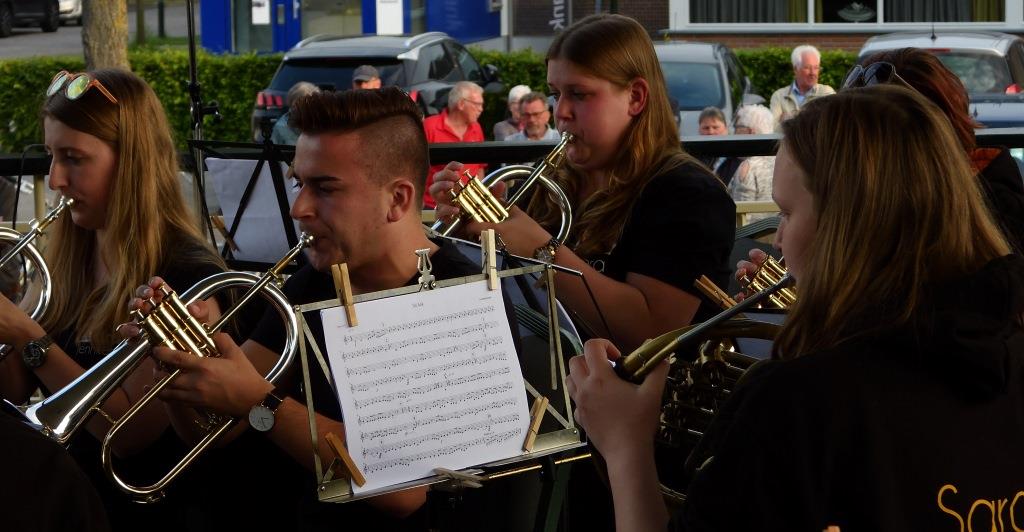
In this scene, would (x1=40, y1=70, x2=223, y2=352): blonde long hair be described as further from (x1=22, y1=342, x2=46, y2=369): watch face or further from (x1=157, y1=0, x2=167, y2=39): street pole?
(x1=157, y1=0, x2=167, y2=39): street pole

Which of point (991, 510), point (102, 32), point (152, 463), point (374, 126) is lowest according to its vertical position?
point (152, 463)

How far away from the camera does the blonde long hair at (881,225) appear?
5.50 feet

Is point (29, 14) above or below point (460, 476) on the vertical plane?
above

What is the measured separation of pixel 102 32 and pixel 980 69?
Result: 843cm

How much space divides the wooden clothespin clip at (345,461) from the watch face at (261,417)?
0.33 m

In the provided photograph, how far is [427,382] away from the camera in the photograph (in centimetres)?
218

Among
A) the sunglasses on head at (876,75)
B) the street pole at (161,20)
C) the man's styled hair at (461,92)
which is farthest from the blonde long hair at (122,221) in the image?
the street pole at (161,20)

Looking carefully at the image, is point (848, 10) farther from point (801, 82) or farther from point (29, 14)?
point (29, 14)

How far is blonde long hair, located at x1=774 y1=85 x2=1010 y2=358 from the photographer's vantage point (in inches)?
66.0

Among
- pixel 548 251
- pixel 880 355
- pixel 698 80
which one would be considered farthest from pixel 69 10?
pixel 880 355

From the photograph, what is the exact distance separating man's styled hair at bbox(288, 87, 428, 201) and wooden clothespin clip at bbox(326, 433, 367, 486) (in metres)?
0.74

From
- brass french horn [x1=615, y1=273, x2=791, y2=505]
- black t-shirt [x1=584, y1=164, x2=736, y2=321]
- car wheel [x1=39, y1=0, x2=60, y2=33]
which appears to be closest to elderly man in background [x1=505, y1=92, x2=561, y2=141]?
black t-shirt [x1=584, y1=164, x2=736, y2=321]

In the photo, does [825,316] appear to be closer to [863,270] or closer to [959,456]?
[863,270]

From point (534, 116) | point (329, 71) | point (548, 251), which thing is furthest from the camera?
point (329, 71)
